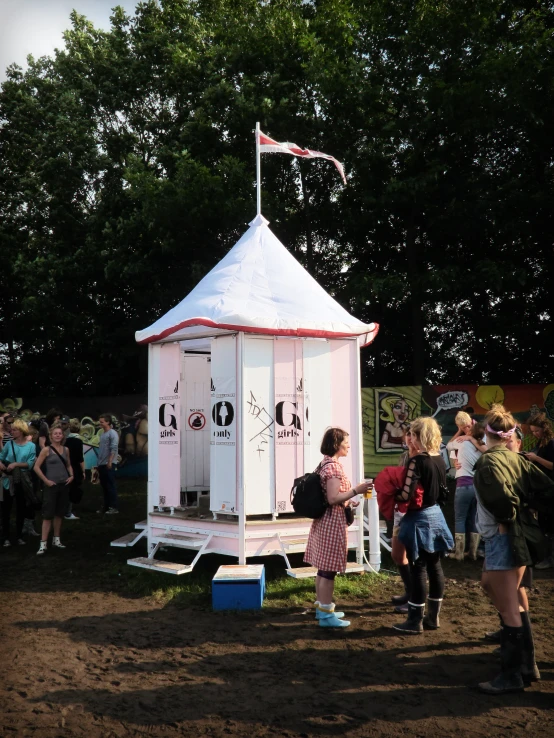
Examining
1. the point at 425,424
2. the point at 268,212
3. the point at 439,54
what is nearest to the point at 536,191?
the point at 439,54

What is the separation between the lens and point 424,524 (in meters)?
6.16

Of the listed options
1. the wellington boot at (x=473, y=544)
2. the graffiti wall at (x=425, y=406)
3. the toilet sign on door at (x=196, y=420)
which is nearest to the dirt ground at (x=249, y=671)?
the wellington boot at (x=473, y=544)

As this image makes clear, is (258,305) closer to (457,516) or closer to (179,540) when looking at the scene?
(179,540)

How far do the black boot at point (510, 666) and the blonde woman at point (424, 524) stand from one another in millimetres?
1245

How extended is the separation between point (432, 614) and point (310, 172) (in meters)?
17.6

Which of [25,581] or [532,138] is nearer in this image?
[25,581]

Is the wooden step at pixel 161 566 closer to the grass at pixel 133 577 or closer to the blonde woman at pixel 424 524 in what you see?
the grass at pixel 133 577

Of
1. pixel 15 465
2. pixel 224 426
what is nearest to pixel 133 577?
pixel 224 426

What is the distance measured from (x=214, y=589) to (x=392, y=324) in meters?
15.5

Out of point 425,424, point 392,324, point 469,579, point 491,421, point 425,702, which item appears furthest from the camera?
point 392,324

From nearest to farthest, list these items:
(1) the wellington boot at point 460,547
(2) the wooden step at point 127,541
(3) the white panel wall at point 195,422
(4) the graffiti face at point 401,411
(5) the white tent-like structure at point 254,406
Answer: (5) the white tent-like structure at point 254,406 → (1) the wellington boot at point 460,547 → (2) the wooden step at point 127,541 → (3) the white panel wall at point 195,422 → (4) the graffiti face at point 401,411

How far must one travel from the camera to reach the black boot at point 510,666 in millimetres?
4891

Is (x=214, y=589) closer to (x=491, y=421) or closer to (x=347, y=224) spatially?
(x=491, y=421)

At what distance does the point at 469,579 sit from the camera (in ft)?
27.5
